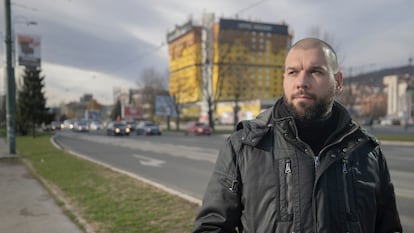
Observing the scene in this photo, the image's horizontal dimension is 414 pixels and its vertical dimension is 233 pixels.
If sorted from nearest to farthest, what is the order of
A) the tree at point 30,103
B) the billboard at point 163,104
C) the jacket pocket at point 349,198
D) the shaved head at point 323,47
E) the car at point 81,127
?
the jacket pocket at point 349,198 < the shaved head at point 323,47 < the tree at point 30,103 < the car at point 81,127 < the billboard at point 163,104

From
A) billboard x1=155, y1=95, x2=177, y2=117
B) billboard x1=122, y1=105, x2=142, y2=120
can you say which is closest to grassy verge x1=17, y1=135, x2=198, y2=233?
billboard x1=155, y1=95, x2=177, y2=117

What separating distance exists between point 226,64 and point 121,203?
33723 millimetres

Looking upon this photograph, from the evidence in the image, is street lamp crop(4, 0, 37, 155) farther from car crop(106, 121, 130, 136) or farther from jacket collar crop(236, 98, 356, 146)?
car crop(106, 121, 130, 136)

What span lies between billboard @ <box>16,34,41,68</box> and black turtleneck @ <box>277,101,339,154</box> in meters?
18.7

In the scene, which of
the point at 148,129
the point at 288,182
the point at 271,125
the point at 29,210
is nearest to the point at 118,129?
A: the point at 148,129

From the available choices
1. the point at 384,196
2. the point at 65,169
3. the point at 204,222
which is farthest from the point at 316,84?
the point at 65,169

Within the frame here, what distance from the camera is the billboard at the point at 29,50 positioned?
1802cm

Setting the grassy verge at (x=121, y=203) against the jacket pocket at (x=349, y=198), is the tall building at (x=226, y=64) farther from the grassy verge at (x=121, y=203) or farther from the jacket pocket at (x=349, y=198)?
the grassy verge at (x=121, y=203)

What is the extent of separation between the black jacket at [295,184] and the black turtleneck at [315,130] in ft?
0.14

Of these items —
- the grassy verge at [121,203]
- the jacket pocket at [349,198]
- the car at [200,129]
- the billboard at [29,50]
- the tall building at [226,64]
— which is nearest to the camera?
the jacket pocket at [349,198]

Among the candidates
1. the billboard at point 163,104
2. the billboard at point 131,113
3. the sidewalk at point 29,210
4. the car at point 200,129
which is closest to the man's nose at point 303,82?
the sidewalk at point 29,210

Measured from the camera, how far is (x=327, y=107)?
1762 millimetres

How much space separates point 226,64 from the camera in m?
39.5

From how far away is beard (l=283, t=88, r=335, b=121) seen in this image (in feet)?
5.66
